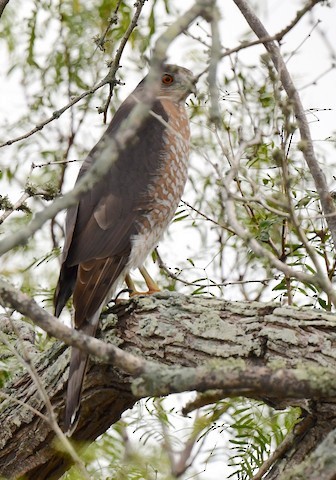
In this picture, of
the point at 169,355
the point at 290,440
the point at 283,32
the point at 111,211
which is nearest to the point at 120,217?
the point at 111,211

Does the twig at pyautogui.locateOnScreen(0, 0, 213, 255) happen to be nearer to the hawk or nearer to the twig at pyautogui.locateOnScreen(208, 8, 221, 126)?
the twig at pyautogui.locateOnScreen(208, 8, 221, 126)

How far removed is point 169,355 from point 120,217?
981 mm

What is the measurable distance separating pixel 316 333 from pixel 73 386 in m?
0.96

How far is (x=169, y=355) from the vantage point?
342cm

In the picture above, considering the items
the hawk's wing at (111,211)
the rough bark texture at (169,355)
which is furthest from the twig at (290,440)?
the hawk's wing at (111,211)

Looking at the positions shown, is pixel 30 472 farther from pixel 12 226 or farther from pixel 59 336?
pixel 12 226

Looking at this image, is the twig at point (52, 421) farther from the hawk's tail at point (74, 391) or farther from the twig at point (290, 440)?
the twig at point (290, 440)

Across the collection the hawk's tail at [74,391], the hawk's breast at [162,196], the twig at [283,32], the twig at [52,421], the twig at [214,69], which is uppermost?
the hawk's breast at [162,196]

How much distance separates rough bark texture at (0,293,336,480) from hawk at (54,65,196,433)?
0.75 ft

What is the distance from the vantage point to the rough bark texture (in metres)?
3.21

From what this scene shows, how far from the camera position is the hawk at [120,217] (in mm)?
3934

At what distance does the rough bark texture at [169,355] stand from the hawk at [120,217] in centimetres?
23

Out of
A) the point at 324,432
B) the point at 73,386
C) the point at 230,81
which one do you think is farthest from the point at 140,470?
the point at 230,81

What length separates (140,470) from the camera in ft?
11.2
